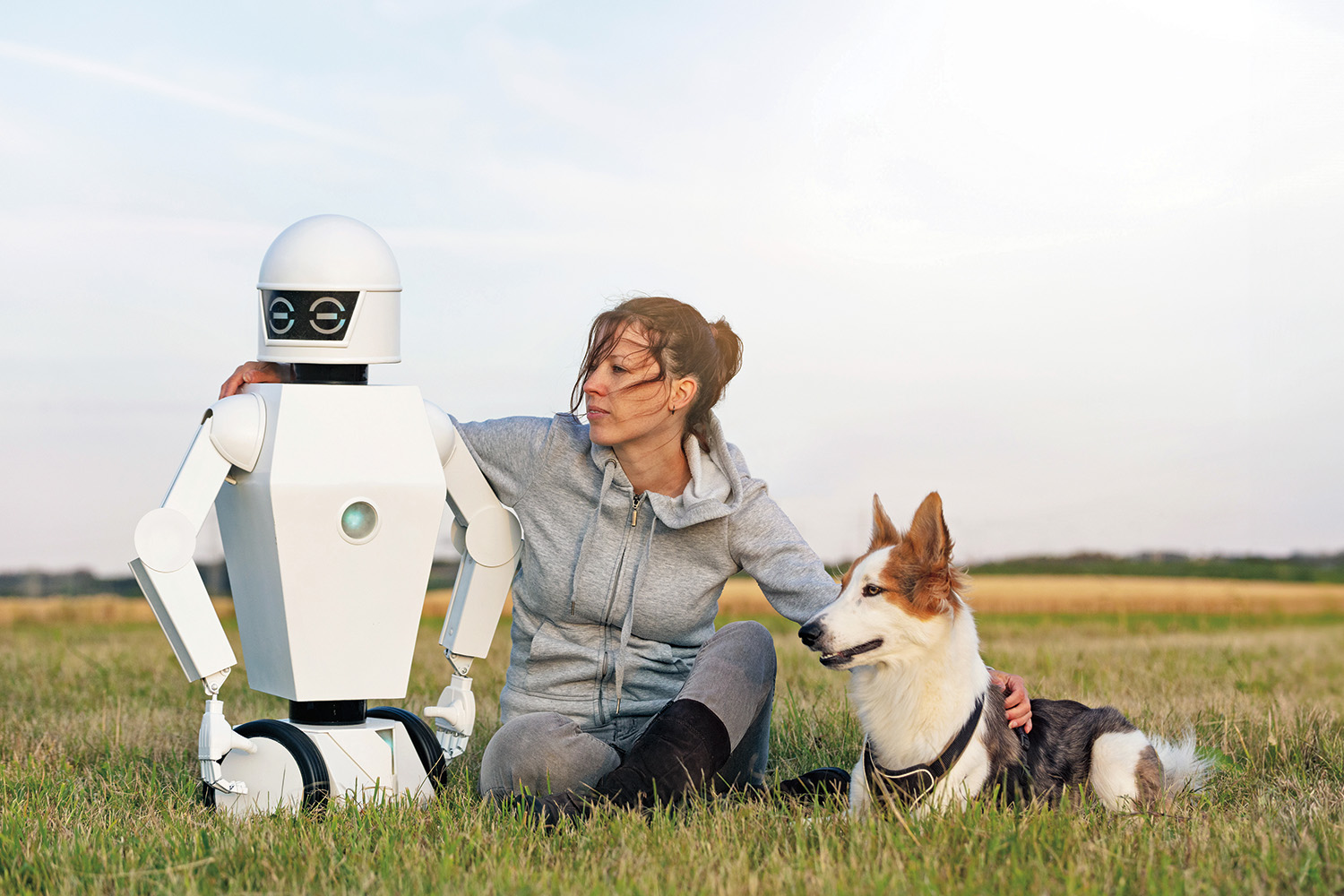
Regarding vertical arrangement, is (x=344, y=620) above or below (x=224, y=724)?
above

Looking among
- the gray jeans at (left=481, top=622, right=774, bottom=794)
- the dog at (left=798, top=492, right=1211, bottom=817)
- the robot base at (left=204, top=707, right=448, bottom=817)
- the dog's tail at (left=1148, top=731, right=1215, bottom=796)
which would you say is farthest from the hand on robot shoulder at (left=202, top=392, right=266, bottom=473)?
the dog's tail at (left=1148, top=731, right=1215, bottom=796)

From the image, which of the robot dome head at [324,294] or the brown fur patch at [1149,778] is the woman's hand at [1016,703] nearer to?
the brown fur patch at [1149,778]

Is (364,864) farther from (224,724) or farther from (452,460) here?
(452,460)

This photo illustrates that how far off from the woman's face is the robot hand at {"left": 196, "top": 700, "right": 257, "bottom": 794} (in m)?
1.62

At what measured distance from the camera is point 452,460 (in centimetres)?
453

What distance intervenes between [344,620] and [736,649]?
1.42m

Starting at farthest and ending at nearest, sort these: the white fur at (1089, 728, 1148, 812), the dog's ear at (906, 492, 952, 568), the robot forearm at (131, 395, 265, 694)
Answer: the robot forearm at (131, 395, 265, 694) → the white fur at (1089, 728, 1148, 812) → the dog's ear at (906, 492, 952, 568)

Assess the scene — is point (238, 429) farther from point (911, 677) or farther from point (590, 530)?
point (911, 677)

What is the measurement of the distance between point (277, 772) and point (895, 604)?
2.21 m

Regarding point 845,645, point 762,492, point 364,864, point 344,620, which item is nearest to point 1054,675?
point 762,492

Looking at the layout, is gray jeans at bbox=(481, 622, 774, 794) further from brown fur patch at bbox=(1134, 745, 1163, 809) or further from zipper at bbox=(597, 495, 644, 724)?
brown fur patch at bbox=(1134, 745, 1163, 809)

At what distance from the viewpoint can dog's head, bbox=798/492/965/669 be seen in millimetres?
3580

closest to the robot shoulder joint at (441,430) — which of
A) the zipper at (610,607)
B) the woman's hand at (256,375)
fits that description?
the woman's hand at (256,375)

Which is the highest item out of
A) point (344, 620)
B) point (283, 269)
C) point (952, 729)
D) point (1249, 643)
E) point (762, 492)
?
point (283, 269)
